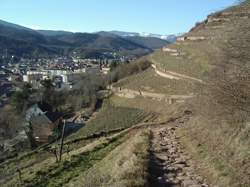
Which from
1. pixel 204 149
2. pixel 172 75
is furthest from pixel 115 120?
pixel 204 149

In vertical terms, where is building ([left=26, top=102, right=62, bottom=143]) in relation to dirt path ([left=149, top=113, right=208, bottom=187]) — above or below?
below

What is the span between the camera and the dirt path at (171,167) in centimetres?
1070

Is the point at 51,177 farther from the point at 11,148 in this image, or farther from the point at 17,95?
the point at 17,95

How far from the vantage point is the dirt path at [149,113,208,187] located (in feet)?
35.1

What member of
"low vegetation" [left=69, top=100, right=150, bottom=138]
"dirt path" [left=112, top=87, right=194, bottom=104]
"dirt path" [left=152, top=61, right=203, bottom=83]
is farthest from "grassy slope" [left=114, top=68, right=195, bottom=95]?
"low vegetation" [left=69, top=100, right=150, bottom=138]

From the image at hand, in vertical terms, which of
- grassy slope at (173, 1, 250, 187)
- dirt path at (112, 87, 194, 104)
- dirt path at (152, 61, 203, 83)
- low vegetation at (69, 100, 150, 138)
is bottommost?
low vegetation at (69, 100, 150, 138)

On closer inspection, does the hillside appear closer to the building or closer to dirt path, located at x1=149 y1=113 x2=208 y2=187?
dirt path, located at x1=149 y1=113 x2=208 y2=187

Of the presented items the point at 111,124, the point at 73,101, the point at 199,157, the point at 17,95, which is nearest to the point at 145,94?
the point at 111,124

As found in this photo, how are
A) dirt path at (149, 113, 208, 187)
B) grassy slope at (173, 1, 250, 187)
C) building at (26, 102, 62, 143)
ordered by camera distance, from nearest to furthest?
grassy slope at (173, 1, 250, 187) < dirt path at (149, 113, 208, 187) < building at (26, 102, 62, 143)

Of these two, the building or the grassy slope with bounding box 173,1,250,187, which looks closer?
the grassy slope with bounding box 173,1,250,187

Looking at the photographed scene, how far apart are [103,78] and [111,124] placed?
119 feet

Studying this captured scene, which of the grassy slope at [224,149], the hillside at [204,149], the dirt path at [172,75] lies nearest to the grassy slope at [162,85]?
the dirt path at [172,75]

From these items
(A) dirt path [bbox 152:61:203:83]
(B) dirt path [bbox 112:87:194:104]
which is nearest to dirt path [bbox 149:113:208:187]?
(B) dirt path [bbox 112:87:194:104]

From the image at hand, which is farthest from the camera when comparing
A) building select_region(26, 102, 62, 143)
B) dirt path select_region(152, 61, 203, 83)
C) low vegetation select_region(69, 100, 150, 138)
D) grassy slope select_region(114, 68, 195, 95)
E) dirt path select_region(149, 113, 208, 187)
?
building select_region(26, 102, 62, 143)
